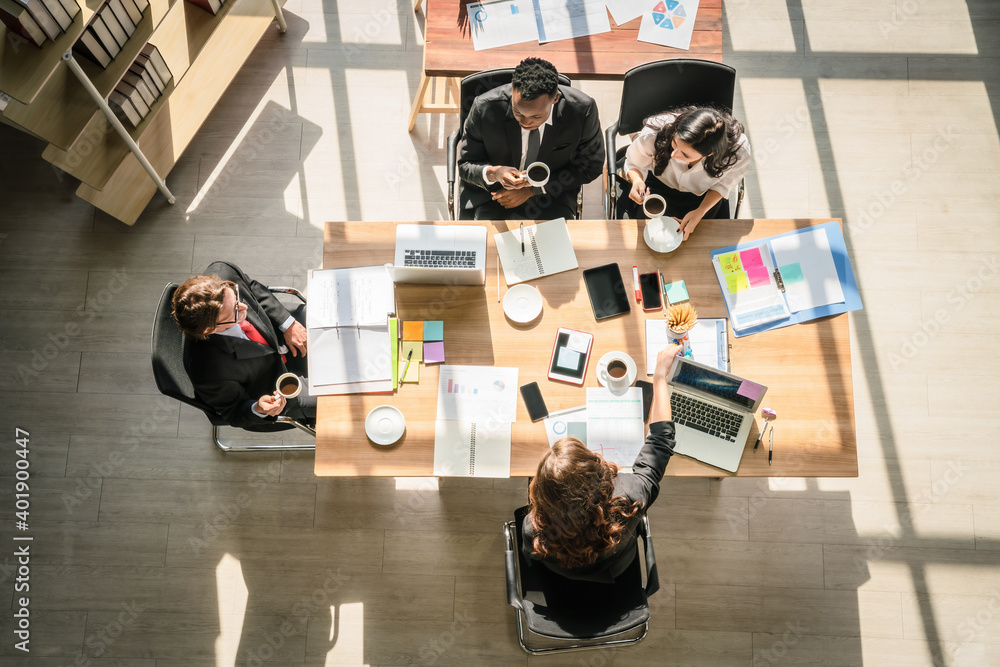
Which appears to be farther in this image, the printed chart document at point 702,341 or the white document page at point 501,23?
the white document page at point 501,23

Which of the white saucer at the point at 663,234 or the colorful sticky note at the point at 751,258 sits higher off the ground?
the white saucer at the point at 663,234

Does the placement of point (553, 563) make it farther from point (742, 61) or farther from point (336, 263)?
point (742, 61)

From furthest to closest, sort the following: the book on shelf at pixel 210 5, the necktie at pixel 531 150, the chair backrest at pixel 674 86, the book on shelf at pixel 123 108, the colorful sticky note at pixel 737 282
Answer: the book on shelf at pixel 210 5 < the book on shelf at pixel 123 108 < the necktie at pixel 531 150 < the chair backrest at pixel 674 86 < the colorful sticky note at pixel 737 282

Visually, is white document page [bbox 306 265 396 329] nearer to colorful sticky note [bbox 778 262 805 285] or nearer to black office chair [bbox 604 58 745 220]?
black office chair [bbox 604 58 745 220]

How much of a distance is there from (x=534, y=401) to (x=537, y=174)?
887 mm

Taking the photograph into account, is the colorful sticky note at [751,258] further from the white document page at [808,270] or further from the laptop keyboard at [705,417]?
the laptop keyboard at [705,417]

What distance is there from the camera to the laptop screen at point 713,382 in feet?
7.25

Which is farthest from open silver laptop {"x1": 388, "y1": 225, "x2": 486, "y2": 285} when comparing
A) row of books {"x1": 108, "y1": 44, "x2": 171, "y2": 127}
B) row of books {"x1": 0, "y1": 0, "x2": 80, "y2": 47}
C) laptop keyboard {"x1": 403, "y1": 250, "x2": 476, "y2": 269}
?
row of books {"x1": 108, "y1": 44, "x2": 171, "y2": 127}

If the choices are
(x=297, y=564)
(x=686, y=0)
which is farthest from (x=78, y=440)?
(x=686, y=0)

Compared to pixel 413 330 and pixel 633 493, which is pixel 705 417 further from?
pixel 413 330

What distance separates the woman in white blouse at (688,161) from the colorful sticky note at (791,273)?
0.37 meters

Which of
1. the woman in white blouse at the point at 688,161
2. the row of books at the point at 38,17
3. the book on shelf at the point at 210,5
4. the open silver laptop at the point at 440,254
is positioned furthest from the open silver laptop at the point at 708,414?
the book on shelf at the point at 210,5

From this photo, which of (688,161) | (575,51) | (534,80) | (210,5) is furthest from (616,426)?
(210,5)

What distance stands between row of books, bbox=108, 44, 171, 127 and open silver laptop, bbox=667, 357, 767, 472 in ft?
9.11
